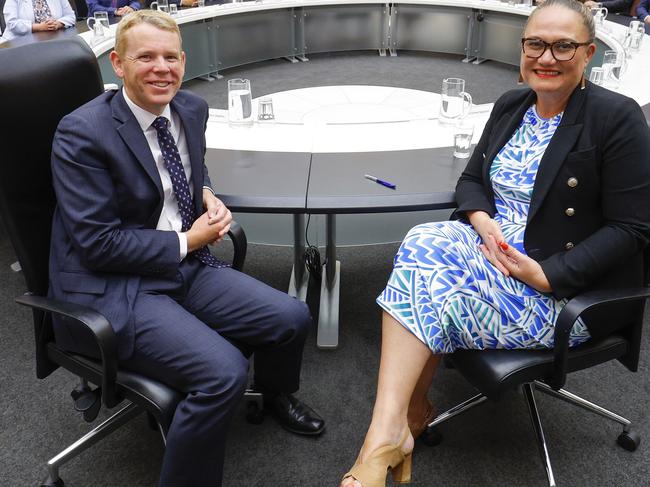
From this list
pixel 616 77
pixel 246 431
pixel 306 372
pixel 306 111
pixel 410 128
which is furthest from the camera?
pixel 306 111

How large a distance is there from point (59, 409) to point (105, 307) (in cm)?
75

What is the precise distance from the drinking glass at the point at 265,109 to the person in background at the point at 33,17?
3000 millimetres

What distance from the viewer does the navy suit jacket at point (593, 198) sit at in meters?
1.40

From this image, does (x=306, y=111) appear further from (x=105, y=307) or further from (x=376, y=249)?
(x=105, y=307)

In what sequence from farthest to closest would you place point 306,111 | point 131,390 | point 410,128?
1. point 306,111
2. point 410,128
3. point 131,390

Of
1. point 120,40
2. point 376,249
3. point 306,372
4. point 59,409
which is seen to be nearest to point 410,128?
point 376,249

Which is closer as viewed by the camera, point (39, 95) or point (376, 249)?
point (39, 95)

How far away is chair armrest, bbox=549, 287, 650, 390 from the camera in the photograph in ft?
4.35

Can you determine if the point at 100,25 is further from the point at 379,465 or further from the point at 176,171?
the point at 379,465

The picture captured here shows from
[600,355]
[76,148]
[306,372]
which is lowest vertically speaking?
[306,372]

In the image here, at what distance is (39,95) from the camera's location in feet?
4.74

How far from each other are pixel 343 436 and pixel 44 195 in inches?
44.7

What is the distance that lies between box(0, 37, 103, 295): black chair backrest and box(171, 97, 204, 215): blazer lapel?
27 centimetres

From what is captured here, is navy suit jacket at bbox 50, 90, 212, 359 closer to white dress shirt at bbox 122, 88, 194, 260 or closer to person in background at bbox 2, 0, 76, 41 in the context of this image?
white dress shirt at bbox 122, 88, 194, 260
